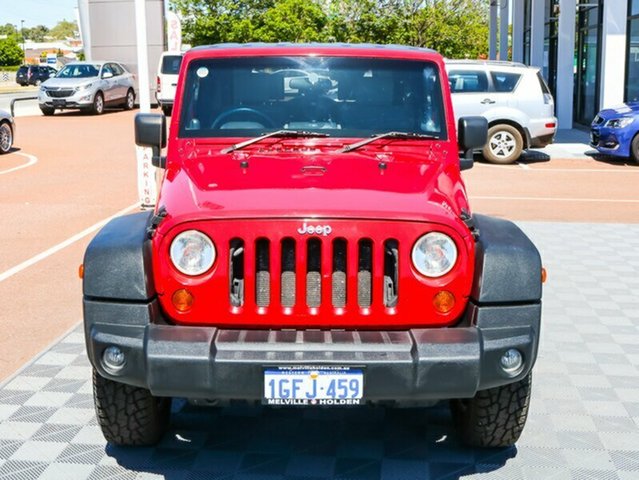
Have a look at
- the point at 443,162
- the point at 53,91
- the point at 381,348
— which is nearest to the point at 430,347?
the point at 381,348

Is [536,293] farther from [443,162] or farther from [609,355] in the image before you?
[609,355]

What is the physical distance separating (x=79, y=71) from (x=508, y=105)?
1798 cm

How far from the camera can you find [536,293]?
3.83 meters

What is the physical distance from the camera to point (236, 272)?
3879 mm

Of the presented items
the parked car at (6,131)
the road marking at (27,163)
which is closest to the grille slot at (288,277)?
the road marking at (27,163)

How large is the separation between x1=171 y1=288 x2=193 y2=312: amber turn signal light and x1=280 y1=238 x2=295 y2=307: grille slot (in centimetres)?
40

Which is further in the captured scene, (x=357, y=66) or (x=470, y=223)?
(x=357, y=66)

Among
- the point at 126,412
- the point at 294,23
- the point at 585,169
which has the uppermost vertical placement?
the point at 294,23

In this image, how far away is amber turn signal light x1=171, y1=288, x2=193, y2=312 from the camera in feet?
12.6

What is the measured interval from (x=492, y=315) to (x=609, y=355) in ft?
7.85

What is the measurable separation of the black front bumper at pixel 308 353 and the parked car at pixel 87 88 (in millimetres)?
25922

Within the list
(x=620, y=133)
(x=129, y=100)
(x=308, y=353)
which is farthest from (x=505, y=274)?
(x=129, y=100)

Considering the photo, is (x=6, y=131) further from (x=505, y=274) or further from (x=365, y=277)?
(x=505, y=274)

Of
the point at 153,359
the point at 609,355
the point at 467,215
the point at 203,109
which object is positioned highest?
the point at 203,109
